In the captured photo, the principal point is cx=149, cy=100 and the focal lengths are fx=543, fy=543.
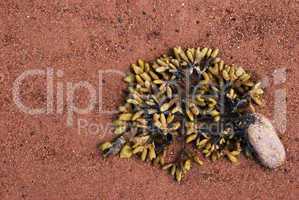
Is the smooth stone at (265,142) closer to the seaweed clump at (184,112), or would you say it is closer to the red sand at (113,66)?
the seaweed clump at (184,112)

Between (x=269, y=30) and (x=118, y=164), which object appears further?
(x=269, y=30)

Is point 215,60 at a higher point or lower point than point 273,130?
higher

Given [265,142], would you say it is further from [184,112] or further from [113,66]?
[113,66]

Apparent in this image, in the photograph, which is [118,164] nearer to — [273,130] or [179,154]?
[179,154]

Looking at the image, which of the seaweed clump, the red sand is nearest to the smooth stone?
the seaweed clump

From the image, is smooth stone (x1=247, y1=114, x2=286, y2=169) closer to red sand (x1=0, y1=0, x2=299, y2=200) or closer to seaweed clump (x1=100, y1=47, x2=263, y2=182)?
seaweed clump (x1=100, y1=47, x2=263, y2=182)

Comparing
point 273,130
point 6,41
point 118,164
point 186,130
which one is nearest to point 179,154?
point 186,130

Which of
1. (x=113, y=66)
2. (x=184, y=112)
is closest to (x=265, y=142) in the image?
(x=184, y=112)
